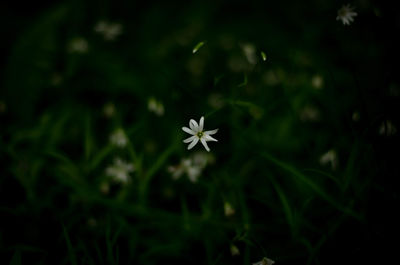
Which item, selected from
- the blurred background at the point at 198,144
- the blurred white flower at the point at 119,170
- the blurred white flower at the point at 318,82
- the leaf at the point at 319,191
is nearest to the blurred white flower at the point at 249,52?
the blurred background at the point at 198,144

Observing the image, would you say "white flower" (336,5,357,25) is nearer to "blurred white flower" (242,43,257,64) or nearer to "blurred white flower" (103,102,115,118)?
"blurred white flower" (242,43,257,64)

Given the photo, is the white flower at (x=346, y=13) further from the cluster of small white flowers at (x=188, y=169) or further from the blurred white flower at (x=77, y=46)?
the blurred white flower at (x=77, y=46)

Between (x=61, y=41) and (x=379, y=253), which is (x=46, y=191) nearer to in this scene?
(x=61, y=41)

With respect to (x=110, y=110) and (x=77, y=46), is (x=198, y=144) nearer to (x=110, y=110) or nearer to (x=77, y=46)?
(x=110, y=110)

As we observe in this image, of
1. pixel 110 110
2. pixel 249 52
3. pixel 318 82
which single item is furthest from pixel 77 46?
pixel 318 82

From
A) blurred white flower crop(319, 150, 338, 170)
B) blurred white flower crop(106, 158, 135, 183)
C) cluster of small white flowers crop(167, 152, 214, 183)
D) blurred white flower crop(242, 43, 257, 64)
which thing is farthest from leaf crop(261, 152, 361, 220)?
blurred white flower crop(106, 158, 135, 183)

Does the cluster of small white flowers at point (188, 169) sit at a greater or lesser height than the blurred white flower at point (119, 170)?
lesser
